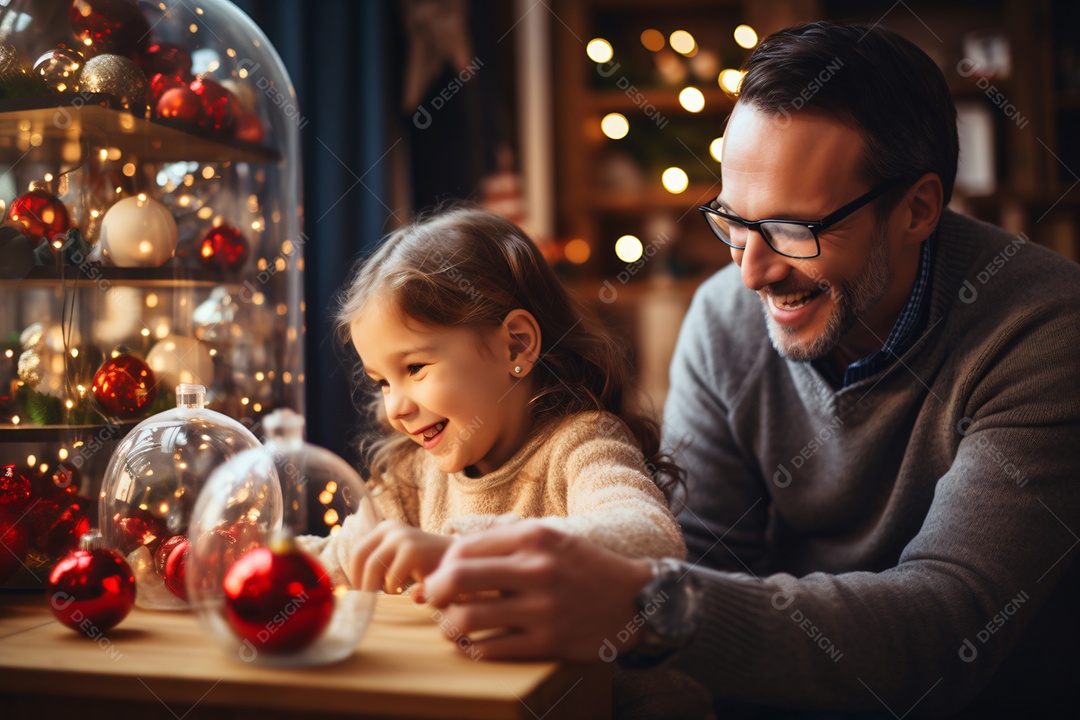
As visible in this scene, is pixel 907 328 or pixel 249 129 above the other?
pixel 249 129

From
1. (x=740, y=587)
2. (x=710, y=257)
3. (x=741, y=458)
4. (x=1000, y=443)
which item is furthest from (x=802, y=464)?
(x=710, y=257)

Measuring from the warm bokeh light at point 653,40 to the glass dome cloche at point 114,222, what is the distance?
10.1 feet

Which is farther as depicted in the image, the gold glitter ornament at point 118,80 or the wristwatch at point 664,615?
the gold glitter ornament at point 118,80

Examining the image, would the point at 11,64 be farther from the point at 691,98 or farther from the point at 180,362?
the point at 691,98

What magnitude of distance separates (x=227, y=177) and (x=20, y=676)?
826 millimetres

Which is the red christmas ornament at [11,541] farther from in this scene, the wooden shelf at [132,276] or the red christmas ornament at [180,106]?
the red christmas ornament at [180,106]

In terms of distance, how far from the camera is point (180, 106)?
1.15m

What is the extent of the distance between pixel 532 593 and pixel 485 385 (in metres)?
0.44

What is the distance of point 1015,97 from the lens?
3602 millimetres

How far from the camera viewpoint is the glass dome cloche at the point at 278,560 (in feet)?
2.12

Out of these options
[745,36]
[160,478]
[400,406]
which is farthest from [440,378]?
[745,36]

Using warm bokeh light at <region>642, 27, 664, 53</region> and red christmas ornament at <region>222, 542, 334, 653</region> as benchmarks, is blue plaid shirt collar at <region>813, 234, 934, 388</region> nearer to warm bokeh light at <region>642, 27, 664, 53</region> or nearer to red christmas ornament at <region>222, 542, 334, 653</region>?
red christmas ornament at <region>222, 542, 334, 653</region>

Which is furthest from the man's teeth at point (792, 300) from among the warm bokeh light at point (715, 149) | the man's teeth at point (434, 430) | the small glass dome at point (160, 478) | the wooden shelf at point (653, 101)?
the wooden shelf at point (653, 101)

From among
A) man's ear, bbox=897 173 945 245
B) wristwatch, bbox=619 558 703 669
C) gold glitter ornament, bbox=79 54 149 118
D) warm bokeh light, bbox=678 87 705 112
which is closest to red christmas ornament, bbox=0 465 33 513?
gold glitter ornament, bbox=79 54 149 118
